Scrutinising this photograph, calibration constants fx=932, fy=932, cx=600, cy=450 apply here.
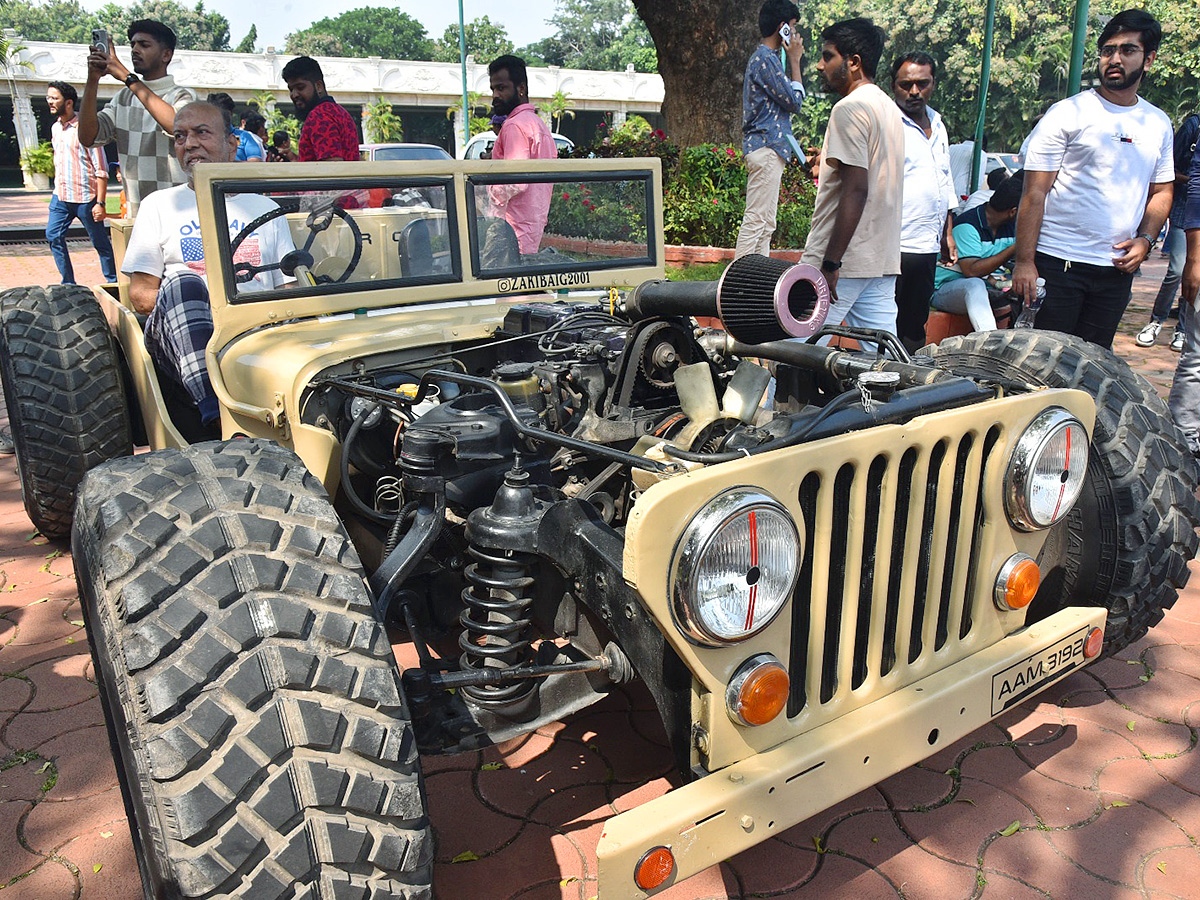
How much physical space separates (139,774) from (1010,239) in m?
5.86

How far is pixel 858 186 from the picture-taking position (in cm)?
403

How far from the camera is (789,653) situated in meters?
1.87

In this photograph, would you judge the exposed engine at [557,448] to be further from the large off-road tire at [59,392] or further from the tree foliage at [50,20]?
the tree foliage at [50,20]

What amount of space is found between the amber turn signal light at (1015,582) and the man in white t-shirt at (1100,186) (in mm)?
2464

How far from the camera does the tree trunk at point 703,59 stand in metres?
9.88

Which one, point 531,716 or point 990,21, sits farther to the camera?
point 990,21

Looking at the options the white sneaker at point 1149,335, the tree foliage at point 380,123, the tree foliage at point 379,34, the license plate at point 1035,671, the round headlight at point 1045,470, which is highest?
the tree foliage at point 379,34

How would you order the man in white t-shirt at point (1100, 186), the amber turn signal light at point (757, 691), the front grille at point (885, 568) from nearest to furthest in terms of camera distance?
the amber turn signal light at point (757, 691) → the front grille at point (885, 568) → the man in white t-shirt at point (1100, 186)

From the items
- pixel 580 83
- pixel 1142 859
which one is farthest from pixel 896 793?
pixel 580 83

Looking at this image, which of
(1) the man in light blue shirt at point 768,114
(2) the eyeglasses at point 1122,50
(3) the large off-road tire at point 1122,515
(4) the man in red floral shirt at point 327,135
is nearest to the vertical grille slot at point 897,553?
(3) the large off-road tire at point 1122,515

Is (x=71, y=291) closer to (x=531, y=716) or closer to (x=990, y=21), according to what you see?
(x=531, y=716)

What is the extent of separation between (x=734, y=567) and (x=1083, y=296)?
3474 millimetres

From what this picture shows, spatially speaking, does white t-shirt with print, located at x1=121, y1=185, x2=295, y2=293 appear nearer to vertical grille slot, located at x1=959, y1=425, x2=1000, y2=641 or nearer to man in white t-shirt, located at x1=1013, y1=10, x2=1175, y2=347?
vertical grille slot, located at x1=959, y1=425, x2=1000, y2=641

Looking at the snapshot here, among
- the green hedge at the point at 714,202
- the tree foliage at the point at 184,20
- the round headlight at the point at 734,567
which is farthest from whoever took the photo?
the tree foliage at the point at 184,20
